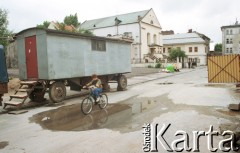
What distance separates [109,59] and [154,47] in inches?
1671

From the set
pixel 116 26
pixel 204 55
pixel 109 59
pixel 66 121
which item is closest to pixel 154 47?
pixel 116 26

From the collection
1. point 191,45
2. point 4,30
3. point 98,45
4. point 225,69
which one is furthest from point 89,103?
point 191,45

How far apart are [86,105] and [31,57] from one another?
548 cm

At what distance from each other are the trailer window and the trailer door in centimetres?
399

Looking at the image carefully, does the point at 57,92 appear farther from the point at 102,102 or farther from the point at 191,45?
the point at 191,45

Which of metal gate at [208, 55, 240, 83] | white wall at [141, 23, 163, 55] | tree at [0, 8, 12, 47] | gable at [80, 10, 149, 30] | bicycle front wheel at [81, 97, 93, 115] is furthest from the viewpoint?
gable at [80, 10, 149, 30]

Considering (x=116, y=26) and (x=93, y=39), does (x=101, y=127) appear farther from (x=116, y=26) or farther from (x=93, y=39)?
(x=116, y=26)

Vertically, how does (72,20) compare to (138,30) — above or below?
above

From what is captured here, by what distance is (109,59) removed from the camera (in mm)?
18047

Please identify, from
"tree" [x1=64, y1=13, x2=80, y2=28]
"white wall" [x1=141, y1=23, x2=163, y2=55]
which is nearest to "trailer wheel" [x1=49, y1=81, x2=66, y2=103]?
"white wall" [x1=141, y1=23, x2=163, y2=55]

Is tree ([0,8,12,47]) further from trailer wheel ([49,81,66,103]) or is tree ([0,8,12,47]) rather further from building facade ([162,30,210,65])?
building facade ([162,30,210,65])

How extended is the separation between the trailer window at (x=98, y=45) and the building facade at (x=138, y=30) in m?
35.7

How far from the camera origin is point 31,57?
14.2m

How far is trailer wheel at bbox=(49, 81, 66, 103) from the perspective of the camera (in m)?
13.6
